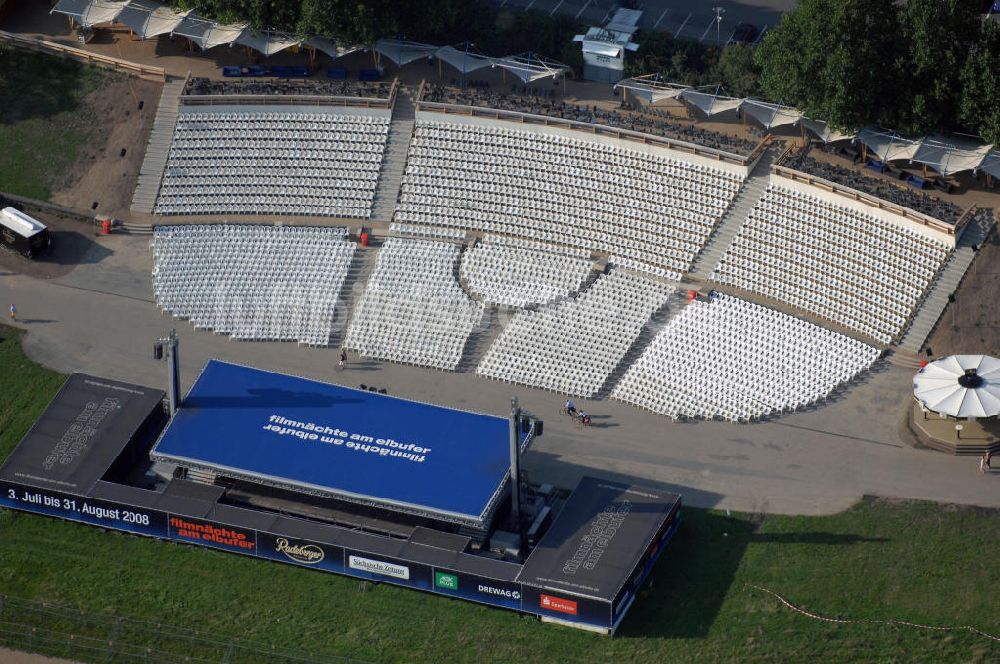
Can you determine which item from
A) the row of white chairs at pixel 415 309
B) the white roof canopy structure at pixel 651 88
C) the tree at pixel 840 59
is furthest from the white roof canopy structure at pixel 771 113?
the row of white chairs at pixel 415 309

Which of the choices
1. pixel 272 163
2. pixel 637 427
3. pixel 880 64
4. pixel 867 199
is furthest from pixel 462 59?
pixel 637 427

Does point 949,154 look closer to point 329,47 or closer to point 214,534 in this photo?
point 329,47

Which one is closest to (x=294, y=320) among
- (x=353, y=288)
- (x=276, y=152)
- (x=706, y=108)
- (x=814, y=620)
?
(x=353, y=288)

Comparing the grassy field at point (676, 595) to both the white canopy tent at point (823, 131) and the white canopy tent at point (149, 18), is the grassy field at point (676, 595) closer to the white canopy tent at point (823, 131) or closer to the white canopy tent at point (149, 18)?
the white canopy tent at point (823, 131)

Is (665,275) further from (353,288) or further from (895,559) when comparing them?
(895,559)

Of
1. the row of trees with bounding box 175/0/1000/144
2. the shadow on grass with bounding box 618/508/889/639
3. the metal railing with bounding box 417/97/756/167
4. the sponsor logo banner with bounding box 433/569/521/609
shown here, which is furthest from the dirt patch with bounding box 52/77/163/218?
the shadow on grass with bounding box 618/508/889/639
